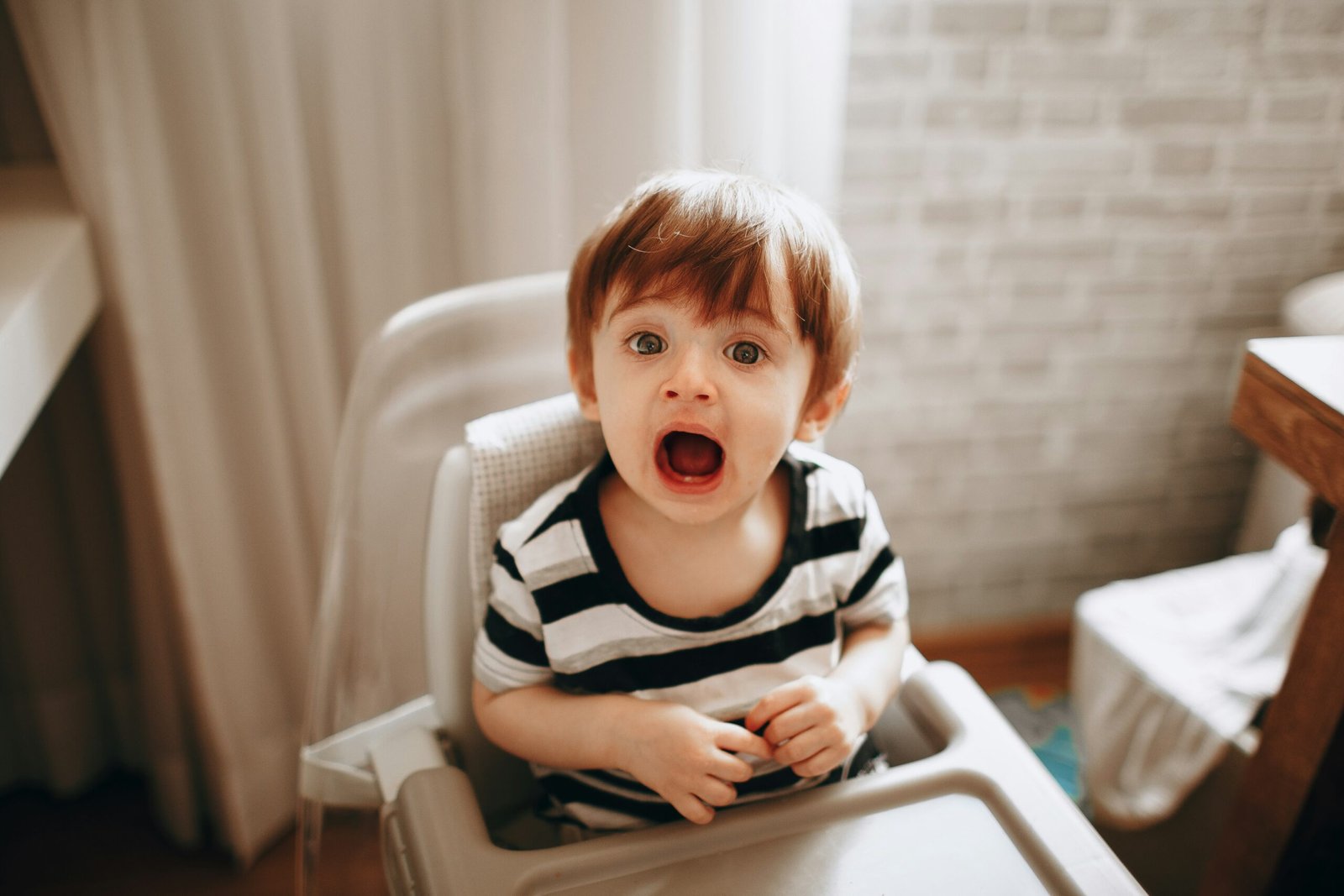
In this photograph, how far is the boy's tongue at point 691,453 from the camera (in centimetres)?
79

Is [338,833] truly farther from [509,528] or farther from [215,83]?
[215,83]

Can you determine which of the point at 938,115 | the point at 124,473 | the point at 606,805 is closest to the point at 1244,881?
the point at 606,805

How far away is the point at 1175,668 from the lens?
4.19 feet

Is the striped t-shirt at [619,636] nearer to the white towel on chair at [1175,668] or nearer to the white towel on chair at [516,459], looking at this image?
the white towel on chair at [516,459]

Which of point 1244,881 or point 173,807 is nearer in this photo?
point 1244,881

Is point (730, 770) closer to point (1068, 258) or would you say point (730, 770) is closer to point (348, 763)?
point (348, 763)

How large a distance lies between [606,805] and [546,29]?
79 cm

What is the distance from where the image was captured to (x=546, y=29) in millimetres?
1133

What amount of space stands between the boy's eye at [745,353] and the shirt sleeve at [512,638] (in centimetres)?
23

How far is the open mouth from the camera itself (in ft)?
2.57

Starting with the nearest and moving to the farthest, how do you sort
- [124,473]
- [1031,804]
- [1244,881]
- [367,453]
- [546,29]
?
[1031,804] → [1244,881] → [367,453] → [546,29] → [124,473]

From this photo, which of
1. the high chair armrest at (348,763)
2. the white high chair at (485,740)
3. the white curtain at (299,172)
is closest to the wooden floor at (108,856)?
the white curtain at (299,172)

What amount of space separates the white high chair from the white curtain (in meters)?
0.28

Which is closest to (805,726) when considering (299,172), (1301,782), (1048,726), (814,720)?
(814,720)
